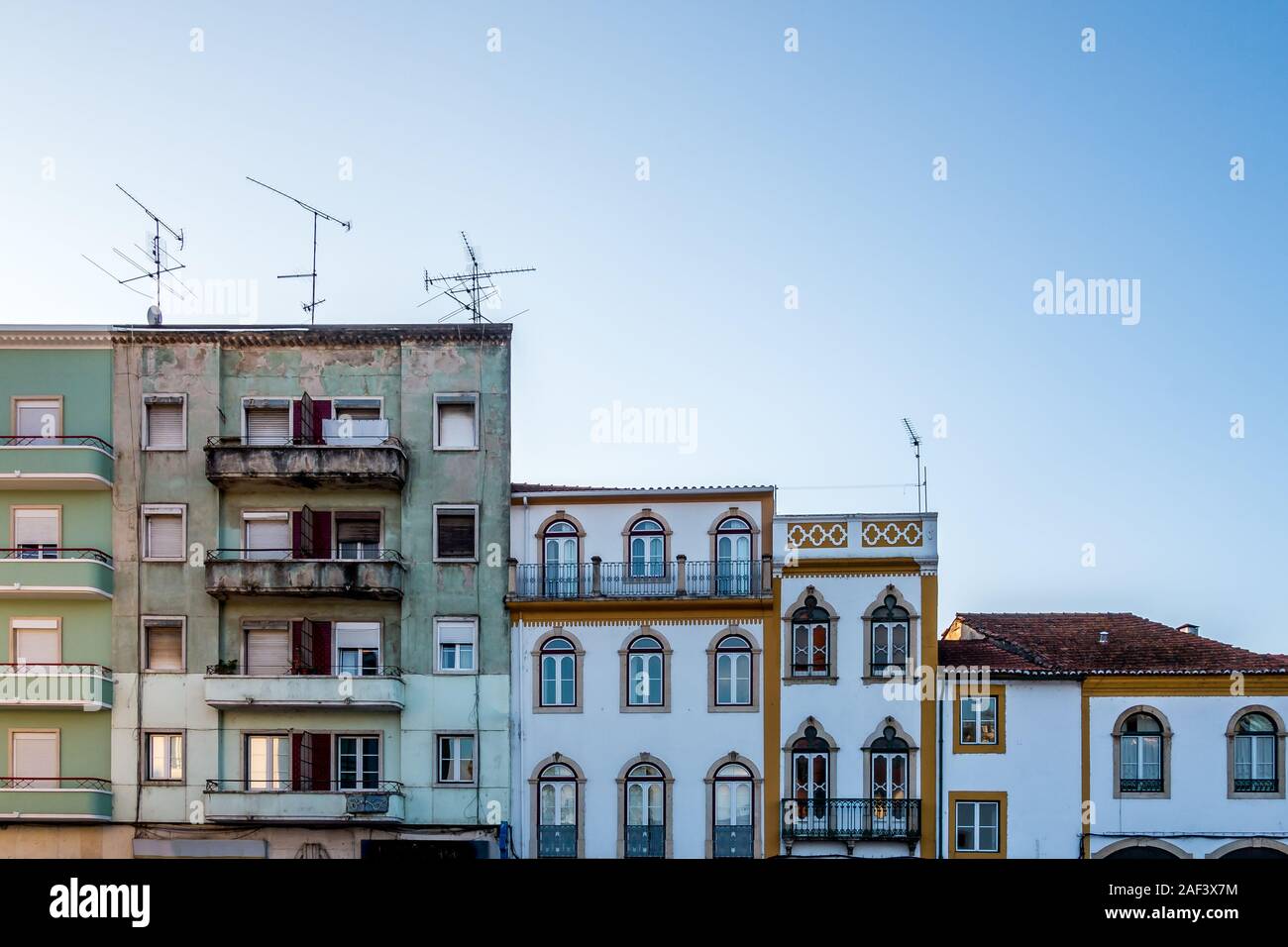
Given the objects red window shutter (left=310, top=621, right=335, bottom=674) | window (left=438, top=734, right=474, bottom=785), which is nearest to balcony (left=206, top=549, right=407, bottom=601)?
red window shutter (left=310, top=621, right=335, bottom=674)

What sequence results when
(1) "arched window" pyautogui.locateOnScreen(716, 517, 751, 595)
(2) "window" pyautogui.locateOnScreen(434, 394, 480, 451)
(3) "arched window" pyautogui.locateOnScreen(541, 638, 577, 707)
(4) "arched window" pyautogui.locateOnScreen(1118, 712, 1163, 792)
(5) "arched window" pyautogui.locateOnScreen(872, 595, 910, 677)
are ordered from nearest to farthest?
(4) "arched window" pyautogui.locateOnScreen(1118, 712, 1163, 792) < (5) "arched window" pyautogui.locateOnScreen(872, 595, 910, 677) < (3) "arched window" pyautogui.locateOnScreen(541, 638, 577, 707) < (1) "arched window" pyautogui.locateOnScreen(716, 517, 751, 595) < (2) "window" pyautogui.locateOnScreen(434, 394, 480, 451)

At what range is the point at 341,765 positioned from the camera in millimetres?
33688

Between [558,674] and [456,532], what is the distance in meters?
5.04

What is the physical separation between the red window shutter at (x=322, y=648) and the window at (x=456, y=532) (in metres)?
Result: 3.75

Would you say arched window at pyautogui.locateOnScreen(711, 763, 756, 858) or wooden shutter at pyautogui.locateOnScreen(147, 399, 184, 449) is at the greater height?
wooden shutter at pyautogui.locateOnScreen(147, 399, 184, 449)

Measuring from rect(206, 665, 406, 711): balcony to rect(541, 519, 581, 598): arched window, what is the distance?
16.8 ft

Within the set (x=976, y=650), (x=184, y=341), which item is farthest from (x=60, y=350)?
(x=976, y=650)

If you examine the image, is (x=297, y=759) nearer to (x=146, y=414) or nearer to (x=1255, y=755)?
(x=146, y=414)

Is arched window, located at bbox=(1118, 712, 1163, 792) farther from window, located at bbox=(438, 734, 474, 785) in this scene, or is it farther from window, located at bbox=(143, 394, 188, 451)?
window, located at bbox=(143, 394, 188, 451)

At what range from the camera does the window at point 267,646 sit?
34.1 metres

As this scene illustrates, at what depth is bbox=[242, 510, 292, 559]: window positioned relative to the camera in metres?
34.6

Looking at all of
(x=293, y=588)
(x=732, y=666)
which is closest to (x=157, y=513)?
(x=293, y=588)
